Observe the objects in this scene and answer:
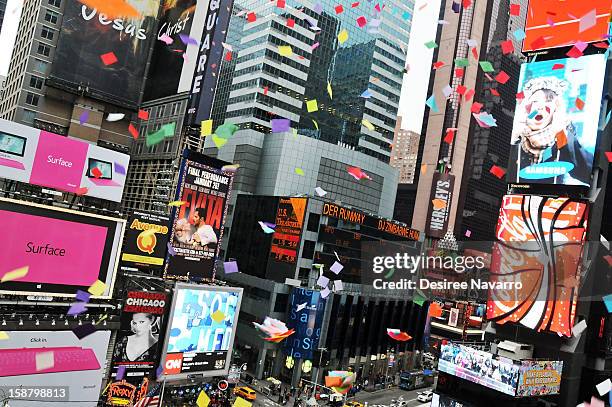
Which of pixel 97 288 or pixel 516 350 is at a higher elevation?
pixel 97 288

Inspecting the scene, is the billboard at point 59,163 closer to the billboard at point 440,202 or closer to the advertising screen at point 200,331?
the advertising screen at point 200,331

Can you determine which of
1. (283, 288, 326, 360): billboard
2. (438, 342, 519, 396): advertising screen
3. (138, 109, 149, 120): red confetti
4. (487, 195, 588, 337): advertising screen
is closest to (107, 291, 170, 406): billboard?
(138, 109, 149, 120): red confetti

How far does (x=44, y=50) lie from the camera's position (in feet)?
161

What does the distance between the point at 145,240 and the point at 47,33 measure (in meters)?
28.4

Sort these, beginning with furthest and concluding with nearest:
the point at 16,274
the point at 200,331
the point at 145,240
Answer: the point at 200,331 < the point at 145,240 < the point at 16,274

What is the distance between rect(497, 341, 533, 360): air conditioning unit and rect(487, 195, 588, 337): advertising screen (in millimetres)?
1577

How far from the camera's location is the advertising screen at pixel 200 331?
32.3m

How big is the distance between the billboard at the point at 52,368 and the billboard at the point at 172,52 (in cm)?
2222

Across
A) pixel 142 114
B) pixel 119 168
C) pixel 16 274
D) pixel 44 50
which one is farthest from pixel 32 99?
pixel 16 274

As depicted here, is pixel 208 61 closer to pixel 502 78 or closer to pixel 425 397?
pixel 425 397

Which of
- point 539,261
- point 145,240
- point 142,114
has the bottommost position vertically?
point 145,240

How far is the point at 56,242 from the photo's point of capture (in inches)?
892

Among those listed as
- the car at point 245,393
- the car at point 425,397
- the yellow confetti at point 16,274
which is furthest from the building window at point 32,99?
the car at point 425,397

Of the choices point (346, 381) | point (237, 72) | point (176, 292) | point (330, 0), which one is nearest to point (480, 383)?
point (346, 381)
